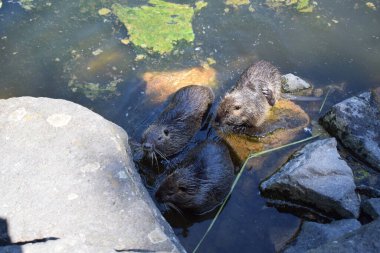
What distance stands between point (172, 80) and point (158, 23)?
1.08 meters

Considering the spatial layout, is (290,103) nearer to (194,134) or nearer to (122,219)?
(194,134)

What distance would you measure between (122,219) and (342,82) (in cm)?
363

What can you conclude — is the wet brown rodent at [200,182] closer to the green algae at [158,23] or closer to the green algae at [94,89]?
the green algae at [94,89]

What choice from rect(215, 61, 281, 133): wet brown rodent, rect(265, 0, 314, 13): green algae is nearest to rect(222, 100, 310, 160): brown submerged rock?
rect(215, 61, 281, 133): wet brown rodent

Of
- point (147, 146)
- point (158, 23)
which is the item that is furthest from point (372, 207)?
point (158, 23)

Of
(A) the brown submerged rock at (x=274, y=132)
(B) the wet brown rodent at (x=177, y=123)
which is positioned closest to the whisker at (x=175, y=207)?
(B) the wet brown rodent at (x=177, y=123)

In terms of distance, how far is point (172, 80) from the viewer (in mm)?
5359

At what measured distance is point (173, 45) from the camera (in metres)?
5.75

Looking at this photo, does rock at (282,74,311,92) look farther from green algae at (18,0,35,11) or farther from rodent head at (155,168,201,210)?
green algae at (18,0,35,11)

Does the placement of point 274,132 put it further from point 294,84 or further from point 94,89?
point 94,89

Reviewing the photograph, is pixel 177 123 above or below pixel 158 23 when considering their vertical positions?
below

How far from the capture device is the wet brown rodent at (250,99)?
4832mm

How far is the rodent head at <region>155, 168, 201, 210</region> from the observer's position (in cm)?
393

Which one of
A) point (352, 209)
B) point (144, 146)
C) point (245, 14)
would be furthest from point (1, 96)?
point (352, 209)
